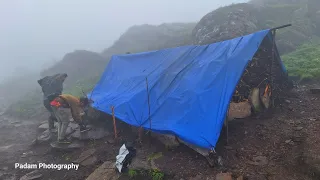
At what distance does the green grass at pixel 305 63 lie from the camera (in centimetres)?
855

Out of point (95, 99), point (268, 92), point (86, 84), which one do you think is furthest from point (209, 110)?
point (86, 84)

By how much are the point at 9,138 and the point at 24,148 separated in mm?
2146

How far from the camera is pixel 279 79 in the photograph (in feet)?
25.1

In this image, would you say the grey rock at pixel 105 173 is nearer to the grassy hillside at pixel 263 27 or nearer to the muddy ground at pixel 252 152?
the muddy ground at pixel 252 152

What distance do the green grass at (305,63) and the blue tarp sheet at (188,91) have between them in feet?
11.0

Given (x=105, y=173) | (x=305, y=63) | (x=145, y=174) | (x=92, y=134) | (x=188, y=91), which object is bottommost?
(x=92, y=134)

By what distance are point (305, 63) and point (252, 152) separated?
6.01 m

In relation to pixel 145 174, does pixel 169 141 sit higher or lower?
higher

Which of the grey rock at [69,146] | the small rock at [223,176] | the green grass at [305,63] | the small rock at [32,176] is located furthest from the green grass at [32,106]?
the small rock at [223,176]

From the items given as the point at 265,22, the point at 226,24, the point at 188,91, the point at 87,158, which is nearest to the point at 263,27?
the point at 265,22

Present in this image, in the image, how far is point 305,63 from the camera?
9383 mm

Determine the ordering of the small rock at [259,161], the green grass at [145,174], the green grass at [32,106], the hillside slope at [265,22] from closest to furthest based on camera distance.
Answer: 1. the small rock at [259,161]
2. the green grass at [145,174]
3. the green grass at [32,106]
4. the hillside slope at [265,22]

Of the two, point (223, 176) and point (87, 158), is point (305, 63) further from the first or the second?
point (87, 158)

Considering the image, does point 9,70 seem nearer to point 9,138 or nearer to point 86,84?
point 86,84
